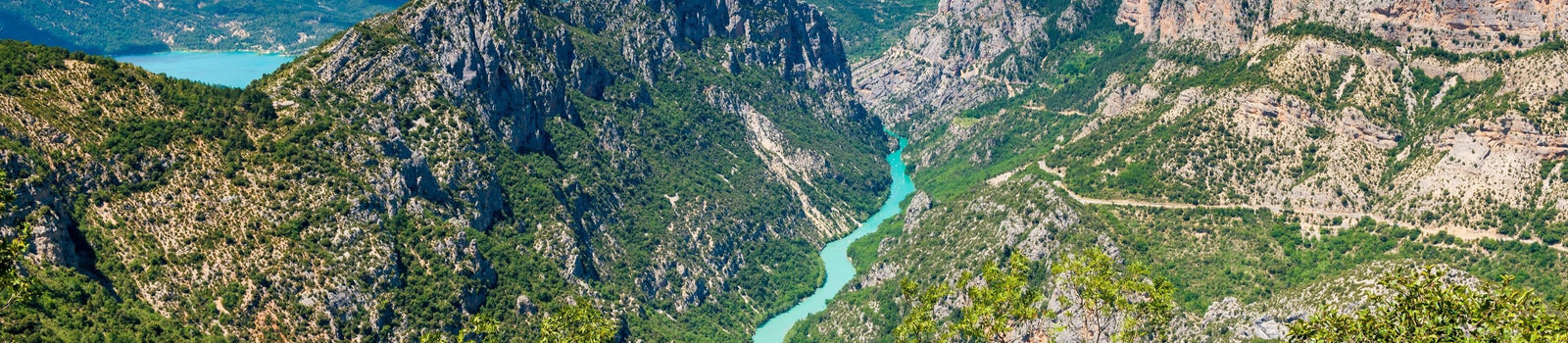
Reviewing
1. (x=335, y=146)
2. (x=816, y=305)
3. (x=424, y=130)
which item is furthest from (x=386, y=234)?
(x=816, y=305)

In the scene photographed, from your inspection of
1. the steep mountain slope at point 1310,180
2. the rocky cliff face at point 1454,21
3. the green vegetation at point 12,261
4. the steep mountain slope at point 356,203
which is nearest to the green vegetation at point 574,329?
the green vegetation at point 12,261

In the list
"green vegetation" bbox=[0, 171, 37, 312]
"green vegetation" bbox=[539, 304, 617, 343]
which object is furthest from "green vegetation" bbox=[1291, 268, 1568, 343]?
"green vegetation" bbox=[0, 171, 37, 312]

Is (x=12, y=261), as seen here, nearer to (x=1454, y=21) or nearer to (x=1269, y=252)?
(x=1269, y=252)

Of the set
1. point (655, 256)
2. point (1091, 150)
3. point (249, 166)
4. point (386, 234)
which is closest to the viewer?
point (249, 166)

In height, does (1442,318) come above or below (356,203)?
below

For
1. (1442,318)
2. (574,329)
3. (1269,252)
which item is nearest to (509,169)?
(574,329)

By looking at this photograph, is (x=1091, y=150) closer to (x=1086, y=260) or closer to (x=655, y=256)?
(x=655, y=256)

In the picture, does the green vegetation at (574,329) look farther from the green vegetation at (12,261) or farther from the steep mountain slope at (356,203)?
the steep mountain slope at (356,203)
